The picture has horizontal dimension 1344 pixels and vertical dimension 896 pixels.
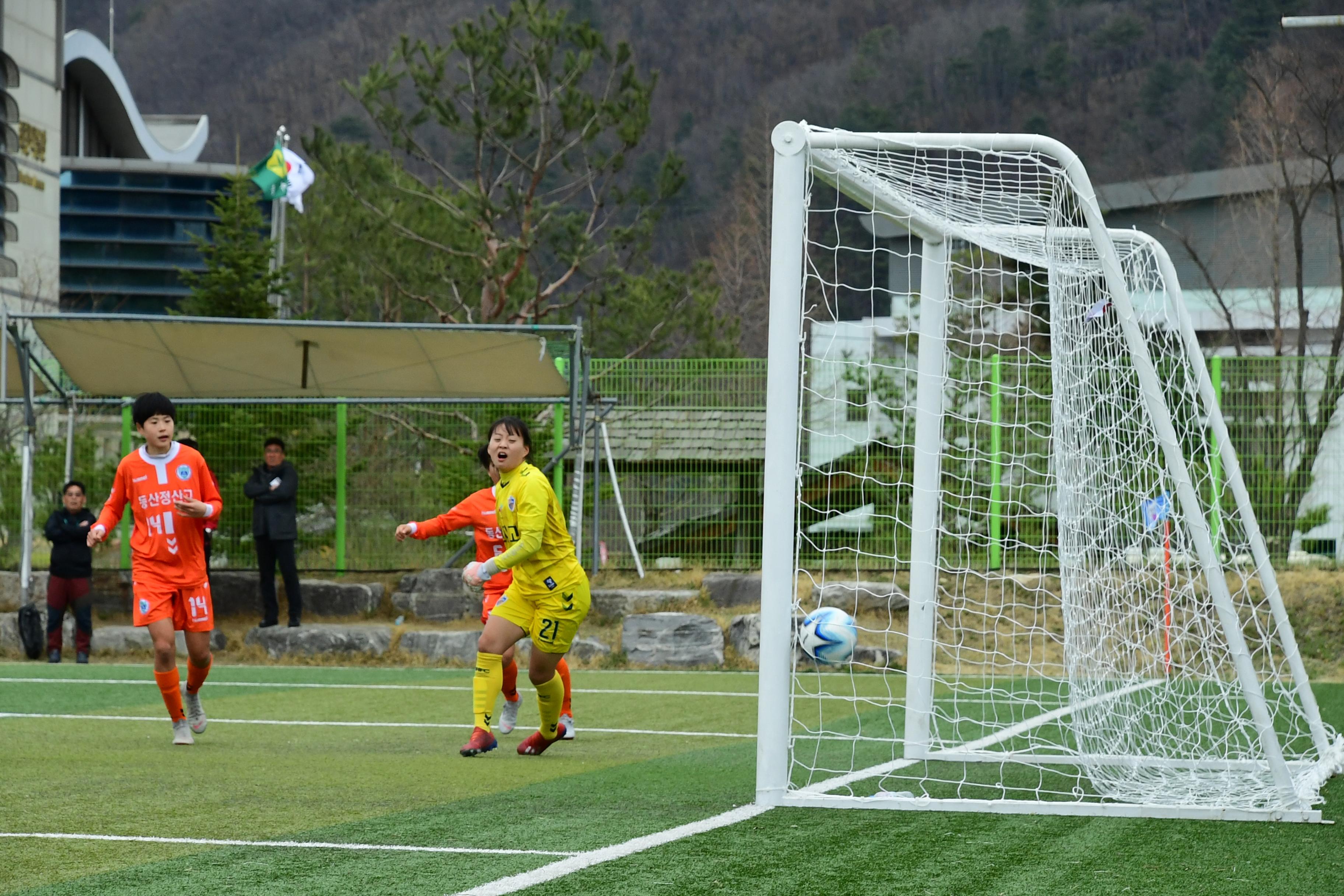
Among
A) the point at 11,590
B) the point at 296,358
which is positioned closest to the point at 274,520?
the point at 296,358

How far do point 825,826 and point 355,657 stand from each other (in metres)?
10.6

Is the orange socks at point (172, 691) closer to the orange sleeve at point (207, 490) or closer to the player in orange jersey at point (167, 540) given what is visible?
the player in orange jersey at point (167, 540)

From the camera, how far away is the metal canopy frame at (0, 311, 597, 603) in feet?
48.5

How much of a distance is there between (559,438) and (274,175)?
23.2m

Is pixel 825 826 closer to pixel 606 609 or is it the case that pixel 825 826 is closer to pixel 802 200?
pixel 802 200

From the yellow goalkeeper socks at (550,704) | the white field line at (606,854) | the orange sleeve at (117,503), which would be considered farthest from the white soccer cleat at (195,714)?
the white field line at (606,854)

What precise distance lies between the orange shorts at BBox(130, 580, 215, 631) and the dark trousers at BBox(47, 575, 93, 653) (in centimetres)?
755

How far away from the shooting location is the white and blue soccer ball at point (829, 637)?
728cm

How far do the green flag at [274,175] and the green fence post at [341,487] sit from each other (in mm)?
21613

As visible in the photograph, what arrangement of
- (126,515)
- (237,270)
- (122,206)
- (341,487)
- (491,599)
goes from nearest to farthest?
1. (491,599)
2. (341,487)
3. (126,515)
4. (237,270)
5. (122,206)

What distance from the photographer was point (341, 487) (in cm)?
1694

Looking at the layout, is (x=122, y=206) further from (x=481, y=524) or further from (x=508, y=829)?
(x=508, y=829)

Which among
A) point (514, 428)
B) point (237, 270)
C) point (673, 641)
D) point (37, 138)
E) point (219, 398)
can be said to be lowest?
point (673, 641)

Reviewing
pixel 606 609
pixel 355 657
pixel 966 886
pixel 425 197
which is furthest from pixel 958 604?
pixel 425 197
